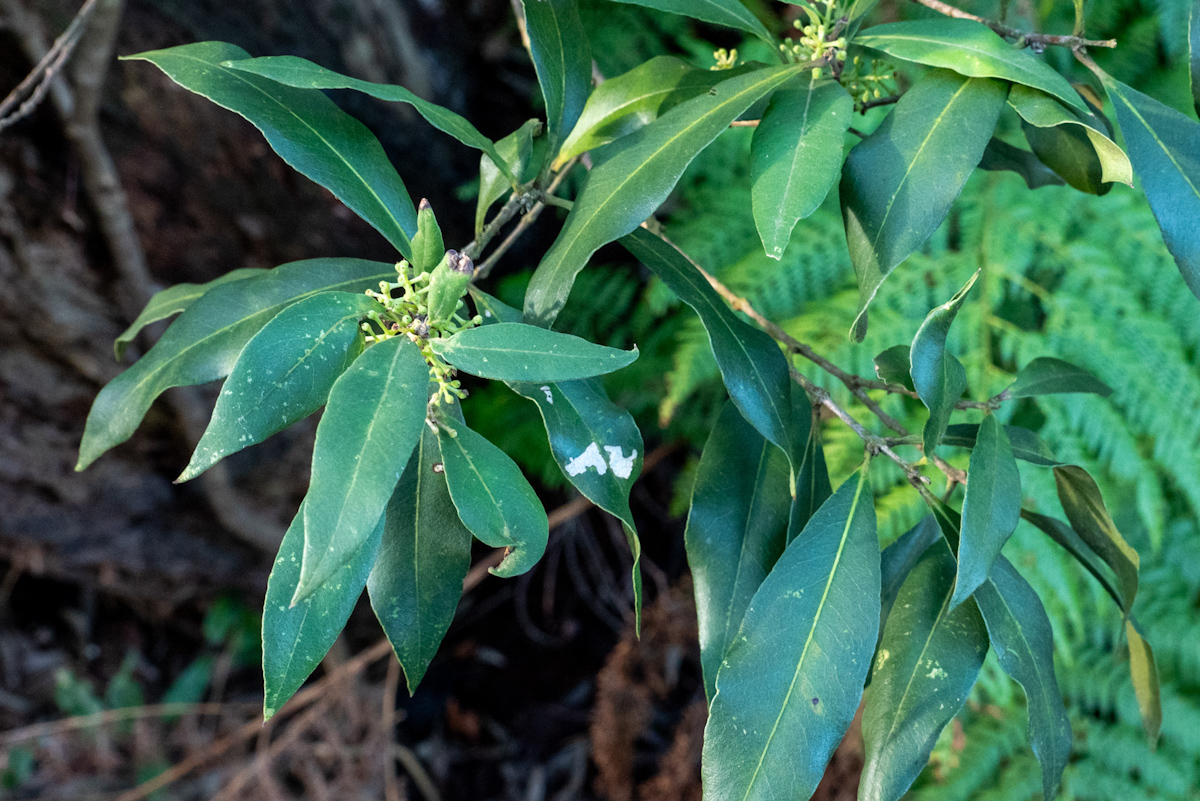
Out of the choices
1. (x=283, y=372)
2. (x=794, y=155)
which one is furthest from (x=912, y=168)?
(x=283, y=372)

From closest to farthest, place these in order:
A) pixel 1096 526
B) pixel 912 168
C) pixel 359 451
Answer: pixel 359 451 < pixel 912 168 < pixel 1096 526

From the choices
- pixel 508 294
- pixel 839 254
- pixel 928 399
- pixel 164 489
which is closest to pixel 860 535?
pixel 928 399

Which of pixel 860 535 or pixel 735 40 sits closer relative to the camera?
pixel 860 535

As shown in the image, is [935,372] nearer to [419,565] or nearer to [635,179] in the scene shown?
[635,179]

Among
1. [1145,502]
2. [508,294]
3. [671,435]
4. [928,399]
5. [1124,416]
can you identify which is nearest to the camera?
[928,399]

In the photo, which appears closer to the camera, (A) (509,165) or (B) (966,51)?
(B) (966,51)

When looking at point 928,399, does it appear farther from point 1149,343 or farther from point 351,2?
point 351,2

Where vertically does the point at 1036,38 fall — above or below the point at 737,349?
above
